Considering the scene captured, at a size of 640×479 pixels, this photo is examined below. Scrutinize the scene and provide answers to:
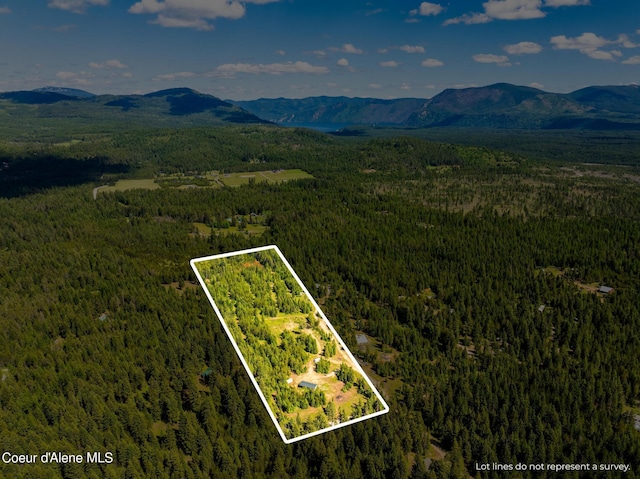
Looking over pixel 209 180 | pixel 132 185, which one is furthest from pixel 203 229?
pixel 132 185

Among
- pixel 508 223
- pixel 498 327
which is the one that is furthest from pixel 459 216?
pixel 498 327

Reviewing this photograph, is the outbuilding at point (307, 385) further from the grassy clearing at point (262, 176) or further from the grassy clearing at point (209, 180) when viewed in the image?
the grassy clearing at point (262, 176)

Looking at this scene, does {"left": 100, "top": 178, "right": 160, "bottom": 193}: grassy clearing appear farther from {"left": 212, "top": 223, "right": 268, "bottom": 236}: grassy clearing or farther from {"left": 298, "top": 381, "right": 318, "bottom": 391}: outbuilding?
{"left": 298, "top": 381, "right": 318, "bottom": 391}: outbuilding

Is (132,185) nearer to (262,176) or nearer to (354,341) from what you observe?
(262,176)

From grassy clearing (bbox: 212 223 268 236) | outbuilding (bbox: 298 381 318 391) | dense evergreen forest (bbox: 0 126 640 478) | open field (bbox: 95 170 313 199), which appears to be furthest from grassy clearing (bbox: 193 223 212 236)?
outbuilding (bbox: 298 381 318 391)

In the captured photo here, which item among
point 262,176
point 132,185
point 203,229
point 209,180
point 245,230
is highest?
point 262,176

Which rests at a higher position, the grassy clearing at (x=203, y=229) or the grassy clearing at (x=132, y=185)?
the grassy clearing at (x=132, y=185)

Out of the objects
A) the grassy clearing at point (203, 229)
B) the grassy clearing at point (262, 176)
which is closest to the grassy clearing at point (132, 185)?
the grassy clearing at point (262, 176)

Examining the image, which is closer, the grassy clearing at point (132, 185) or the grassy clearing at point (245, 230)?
the grassy clearing at point (245, 230)
